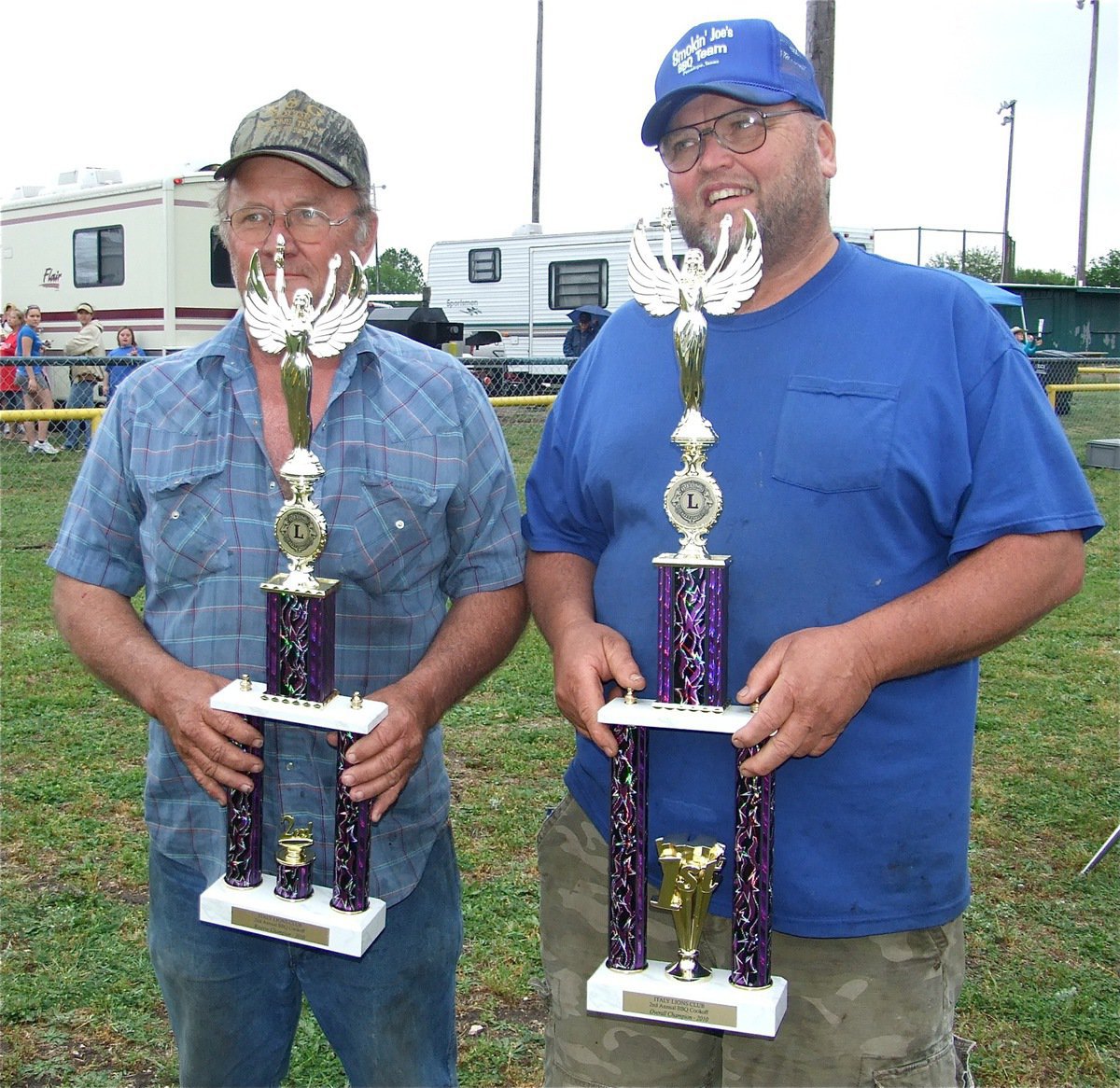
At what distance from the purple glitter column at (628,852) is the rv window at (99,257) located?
16.1 m

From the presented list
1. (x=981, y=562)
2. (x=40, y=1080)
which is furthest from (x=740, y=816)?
(x=40, y=1080)

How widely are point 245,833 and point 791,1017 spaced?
3.36ft

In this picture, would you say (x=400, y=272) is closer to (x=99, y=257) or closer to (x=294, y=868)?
(x=99, y=257)

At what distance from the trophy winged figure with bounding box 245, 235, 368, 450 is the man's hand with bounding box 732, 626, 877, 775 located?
879 mm

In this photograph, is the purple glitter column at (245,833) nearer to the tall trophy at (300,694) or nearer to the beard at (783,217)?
the tall trophy at (300,694)

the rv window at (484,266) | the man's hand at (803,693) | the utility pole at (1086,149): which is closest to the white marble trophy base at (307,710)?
the man's hand at (803,693)

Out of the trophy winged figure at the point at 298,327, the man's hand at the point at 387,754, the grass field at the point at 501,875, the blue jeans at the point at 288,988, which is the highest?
the trophy winged figure at the point at 298,327

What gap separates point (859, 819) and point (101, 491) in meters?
1.54

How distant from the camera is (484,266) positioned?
22781 millimetres

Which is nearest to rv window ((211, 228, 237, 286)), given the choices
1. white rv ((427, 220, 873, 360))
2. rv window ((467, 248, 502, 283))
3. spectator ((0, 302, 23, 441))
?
spectator ((0, 302, 23, 441))

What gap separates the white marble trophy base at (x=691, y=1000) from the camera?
1997 millimetres

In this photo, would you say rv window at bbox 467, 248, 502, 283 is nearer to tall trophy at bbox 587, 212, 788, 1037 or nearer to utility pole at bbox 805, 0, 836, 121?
utility pole at bbox 805, 0, 836, 121

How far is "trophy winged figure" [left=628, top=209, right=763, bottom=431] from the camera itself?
199 cm

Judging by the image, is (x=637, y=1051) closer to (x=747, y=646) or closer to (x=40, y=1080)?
(x=747, y=646)
